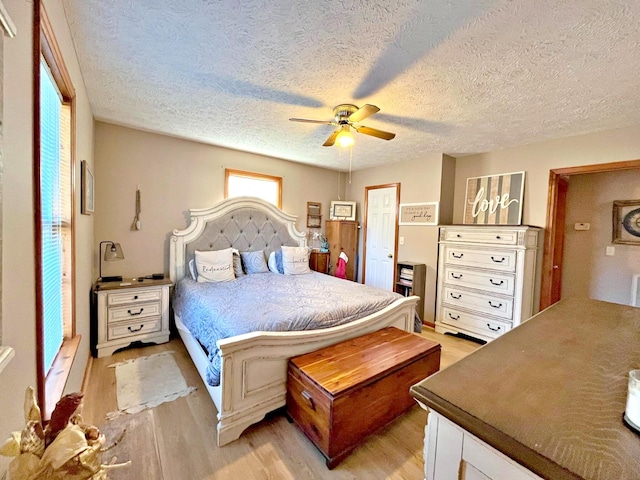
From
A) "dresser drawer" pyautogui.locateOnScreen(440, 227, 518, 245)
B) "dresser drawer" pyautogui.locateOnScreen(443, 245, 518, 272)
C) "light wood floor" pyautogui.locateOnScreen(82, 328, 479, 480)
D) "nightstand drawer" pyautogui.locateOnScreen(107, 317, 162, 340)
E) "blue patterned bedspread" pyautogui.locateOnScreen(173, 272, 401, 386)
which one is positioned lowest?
"light wood floor" pyautogui.locateOnScreen(82, 328, 479, 480)

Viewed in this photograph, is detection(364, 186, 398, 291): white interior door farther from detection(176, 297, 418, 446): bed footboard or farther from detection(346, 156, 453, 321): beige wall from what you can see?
detection(176, 297, 418, 446): bed footboard

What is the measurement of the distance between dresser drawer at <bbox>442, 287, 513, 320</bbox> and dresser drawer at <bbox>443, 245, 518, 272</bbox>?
0.36 meters

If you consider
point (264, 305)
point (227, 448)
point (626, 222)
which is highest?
point (626, 222)

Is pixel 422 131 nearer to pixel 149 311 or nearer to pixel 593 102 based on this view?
pixel 593 102

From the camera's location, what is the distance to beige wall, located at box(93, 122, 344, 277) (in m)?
3.02

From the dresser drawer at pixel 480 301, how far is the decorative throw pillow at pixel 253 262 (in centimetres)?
251

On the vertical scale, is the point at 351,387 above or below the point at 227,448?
above

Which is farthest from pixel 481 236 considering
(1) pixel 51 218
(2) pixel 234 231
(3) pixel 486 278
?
(1) pixel 51 218

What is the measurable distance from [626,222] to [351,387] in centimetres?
448

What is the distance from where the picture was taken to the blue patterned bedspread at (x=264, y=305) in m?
1.94

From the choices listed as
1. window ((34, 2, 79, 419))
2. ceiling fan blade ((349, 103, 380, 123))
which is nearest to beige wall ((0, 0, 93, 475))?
window ((34, 2, 79, 419))

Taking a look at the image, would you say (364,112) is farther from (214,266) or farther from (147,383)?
(147,383)

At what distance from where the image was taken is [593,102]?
2.19 meters

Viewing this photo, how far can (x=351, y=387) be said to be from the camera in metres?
1.60
